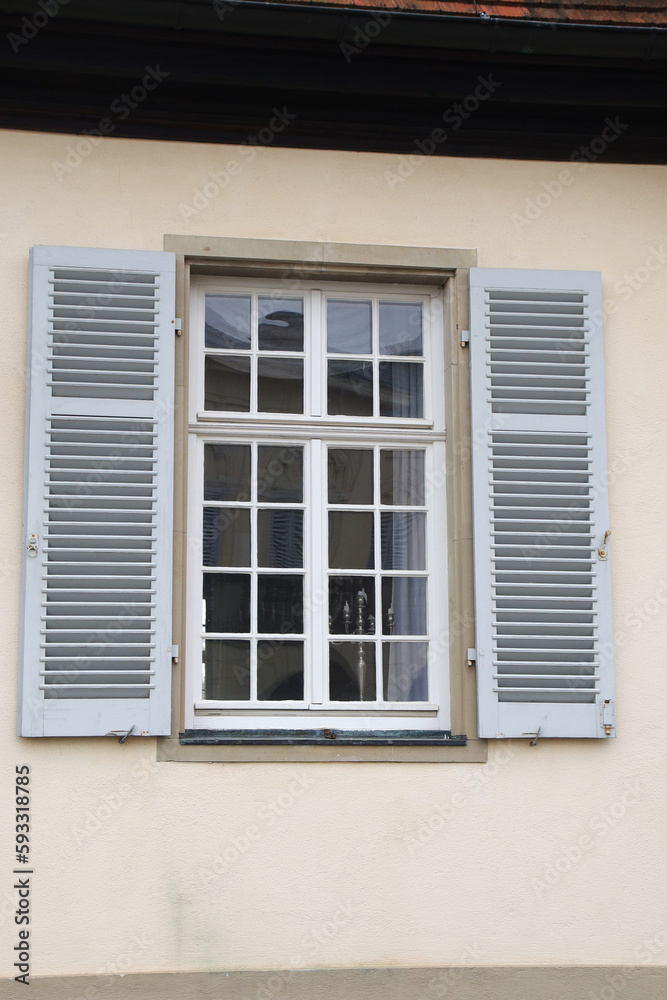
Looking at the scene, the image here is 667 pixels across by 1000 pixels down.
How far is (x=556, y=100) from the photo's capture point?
17.6ft

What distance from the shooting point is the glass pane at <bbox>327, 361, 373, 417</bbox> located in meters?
5.38

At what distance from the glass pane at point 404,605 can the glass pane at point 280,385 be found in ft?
2.77

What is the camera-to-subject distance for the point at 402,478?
537cm

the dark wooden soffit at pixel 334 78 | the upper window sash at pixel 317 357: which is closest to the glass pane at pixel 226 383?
the upper window sash at pixel 317 357

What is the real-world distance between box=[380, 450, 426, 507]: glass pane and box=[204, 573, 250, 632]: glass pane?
71 cm

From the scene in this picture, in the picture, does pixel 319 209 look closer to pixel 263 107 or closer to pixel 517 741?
pixel 263 107

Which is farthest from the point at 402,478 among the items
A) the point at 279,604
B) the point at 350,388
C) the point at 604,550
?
the point at 604,550

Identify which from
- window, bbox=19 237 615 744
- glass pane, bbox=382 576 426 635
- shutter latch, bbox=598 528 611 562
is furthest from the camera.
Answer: glass pane, bbox=382 576 426 635

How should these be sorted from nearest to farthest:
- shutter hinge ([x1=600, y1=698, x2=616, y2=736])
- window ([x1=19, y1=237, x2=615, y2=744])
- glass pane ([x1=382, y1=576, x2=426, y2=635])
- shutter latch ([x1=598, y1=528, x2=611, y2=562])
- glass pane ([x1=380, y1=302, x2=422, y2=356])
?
window ([x1=19, y1=237, x2=615, y2=744]), shutter hinge ([x1=600, y1=698, x2=616, y2=736]), shutter latch ([x1=598, y1=528, x2=611, y2=562]), glass pane ([x1=382, y1=576, x2=426, y2=635]), glass pane ([x1=380, y1=302, x2=422, y2=356])

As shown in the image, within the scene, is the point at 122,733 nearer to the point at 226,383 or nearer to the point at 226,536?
the point at 226,536

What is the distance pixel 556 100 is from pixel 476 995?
3.68 meters

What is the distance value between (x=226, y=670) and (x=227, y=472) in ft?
2.71

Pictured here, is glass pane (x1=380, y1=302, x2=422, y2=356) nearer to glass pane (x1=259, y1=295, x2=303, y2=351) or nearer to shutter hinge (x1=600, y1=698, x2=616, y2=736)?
glass pane (x1=259, y1=295, x2=303, y2=351)

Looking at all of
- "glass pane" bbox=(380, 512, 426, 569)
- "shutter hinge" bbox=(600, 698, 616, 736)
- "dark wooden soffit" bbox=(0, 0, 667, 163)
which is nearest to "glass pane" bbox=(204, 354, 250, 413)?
"glass pane" bbox=(380, 512, 426, 569)
